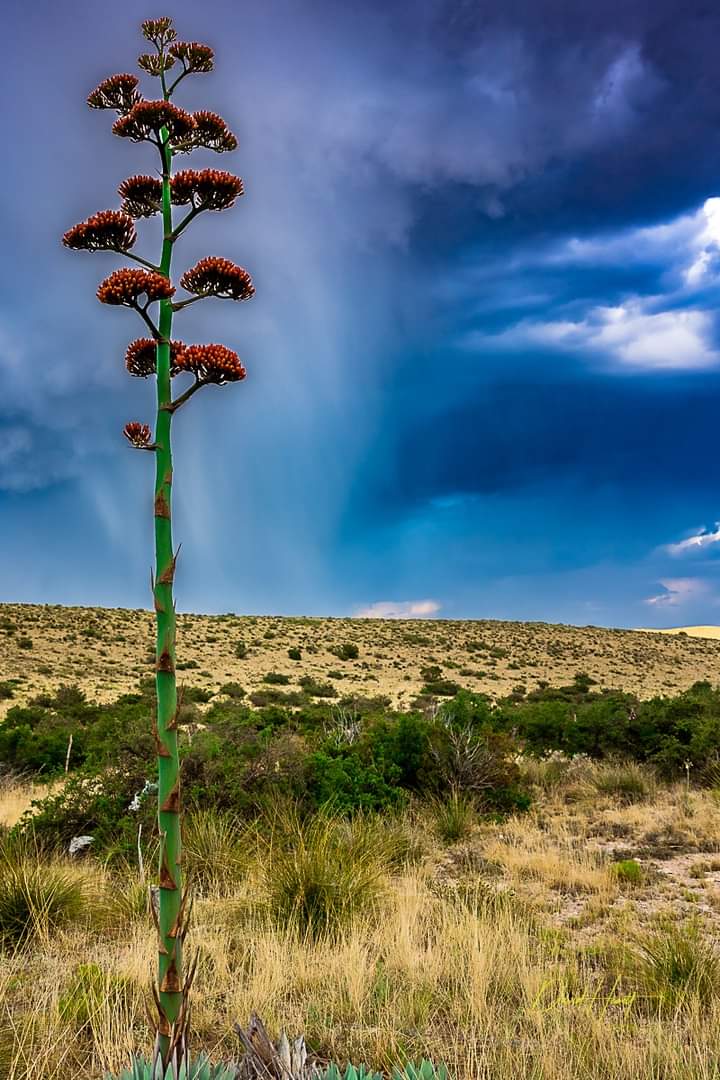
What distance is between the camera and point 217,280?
10.2ft

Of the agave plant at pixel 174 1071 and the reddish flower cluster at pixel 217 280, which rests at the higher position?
the reddish flower cluster at pixel 217 280

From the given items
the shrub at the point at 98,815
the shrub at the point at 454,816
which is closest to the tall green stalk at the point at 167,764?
the shrub at the point at 98,815

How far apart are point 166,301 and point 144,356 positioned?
0.26m

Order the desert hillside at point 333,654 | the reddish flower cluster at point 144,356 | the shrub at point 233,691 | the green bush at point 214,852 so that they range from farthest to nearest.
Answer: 1. the desert hillside at point 333,654
2. the shrub at point 233,691
3. the green bush at point 214,852
4. the reddish flower cluster at point 144,356

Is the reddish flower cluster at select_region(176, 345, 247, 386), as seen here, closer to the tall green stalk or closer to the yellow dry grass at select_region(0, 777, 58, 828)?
the tall green stalk

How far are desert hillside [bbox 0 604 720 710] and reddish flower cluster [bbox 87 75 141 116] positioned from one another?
27.2 metres

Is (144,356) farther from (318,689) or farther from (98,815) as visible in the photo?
(318,689)

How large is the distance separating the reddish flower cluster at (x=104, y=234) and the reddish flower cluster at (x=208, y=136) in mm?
665

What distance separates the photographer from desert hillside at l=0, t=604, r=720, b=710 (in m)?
36.3

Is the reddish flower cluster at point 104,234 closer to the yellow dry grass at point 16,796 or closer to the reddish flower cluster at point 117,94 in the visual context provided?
the reddish flower cluster at point 117,94

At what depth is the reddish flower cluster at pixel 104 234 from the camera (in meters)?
3.05

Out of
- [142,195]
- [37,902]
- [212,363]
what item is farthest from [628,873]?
[142,195]

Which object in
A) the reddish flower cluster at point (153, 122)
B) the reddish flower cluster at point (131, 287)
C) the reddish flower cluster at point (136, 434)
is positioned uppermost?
the reddish flower cluster at point (153, 122)

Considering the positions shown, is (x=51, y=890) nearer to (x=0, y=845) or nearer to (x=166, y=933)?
(x=0, y=845)
